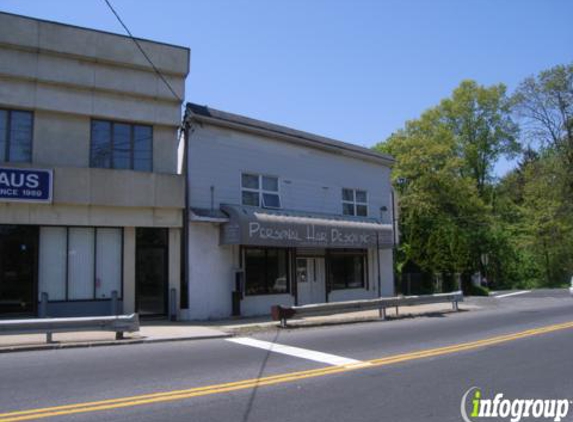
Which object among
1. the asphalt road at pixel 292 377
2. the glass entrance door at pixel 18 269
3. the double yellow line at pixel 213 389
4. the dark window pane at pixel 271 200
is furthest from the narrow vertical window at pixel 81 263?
the double yellow line at pixel 213 389

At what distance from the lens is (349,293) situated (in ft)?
69.8

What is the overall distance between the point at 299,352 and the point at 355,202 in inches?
510

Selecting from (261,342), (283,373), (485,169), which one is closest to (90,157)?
(261,342)

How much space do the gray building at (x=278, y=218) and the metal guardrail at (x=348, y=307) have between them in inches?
108

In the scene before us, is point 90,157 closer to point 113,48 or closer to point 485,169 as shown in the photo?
point 113,48

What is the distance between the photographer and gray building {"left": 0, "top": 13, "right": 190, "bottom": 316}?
46.8 ft

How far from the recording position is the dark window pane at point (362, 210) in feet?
73.3

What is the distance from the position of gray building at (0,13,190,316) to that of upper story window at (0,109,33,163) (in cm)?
3

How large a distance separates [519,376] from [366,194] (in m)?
15.4

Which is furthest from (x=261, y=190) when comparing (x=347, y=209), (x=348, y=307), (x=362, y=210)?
(x=362, y=210)

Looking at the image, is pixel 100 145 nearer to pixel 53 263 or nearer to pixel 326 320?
pixel 53 263

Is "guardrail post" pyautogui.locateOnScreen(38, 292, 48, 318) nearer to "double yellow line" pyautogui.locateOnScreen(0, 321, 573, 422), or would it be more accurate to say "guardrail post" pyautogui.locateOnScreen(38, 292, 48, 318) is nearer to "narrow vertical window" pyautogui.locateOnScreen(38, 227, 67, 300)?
"narrow vertical window" pyautogui.locateOnScreen(38, 227, 67, 300)

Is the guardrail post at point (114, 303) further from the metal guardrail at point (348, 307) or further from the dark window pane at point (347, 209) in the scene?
the dark window pane at point (347, 209)

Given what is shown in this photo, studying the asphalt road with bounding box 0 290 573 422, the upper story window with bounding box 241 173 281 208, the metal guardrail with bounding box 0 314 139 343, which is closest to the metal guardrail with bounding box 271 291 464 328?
the asphalt road with bounding box 0 290 573 422
